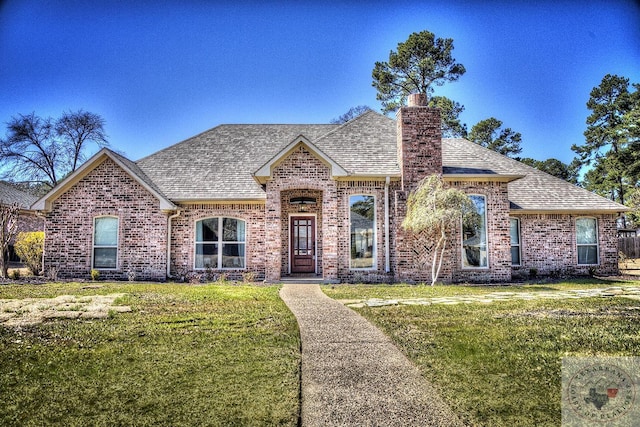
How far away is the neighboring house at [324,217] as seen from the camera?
47.7 feet

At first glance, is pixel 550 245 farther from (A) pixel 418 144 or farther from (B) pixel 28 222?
(B) pixel 28 222

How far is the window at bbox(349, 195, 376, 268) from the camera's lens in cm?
1466

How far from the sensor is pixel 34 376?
4.24 m

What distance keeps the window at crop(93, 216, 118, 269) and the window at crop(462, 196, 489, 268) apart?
1234 centimetres

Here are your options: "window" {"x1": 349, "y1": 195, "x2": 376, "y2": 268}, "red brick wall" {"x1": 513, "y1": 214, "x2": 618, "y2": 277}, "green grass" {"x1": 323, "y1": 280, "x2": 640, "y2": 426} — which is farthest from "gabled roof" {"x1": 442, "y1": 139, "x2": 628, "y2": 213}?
"green grass" {"x1": 323, "y1": 280, "x2": 640, "y2": 426}

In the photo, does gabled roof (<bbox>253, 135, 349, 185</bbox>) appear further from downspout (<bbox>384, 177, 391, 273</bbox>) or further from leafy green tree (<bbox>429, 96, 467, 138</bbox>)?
leafy green tree (<bbox>429, 96, 467, 138</bbox>)

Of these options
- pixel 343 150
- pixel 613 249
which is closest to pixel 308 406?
pixel 343 150

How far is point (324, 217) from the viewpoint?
47.5ft

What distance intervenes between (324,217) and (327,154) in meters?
2.19

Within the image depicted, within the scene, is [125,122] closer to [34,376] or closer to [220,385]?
[34,376]

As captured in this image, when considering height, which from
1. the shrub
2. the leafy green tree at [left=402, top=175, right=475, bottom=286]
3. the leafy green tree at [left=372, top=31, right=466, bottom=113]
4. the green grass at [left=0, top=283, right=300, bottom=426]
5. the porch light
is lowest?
the green grass at [left=0, top=283, right=300, bottom=426]

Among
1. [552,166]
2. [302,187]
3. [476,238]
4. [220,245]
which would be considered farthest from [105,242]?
[552,166]

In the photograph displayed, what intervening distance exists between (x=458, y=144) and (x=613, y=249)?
7370mm

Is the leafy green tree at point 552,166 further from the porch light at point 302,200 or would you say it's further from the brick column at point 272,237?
the brick column at point 272,237
